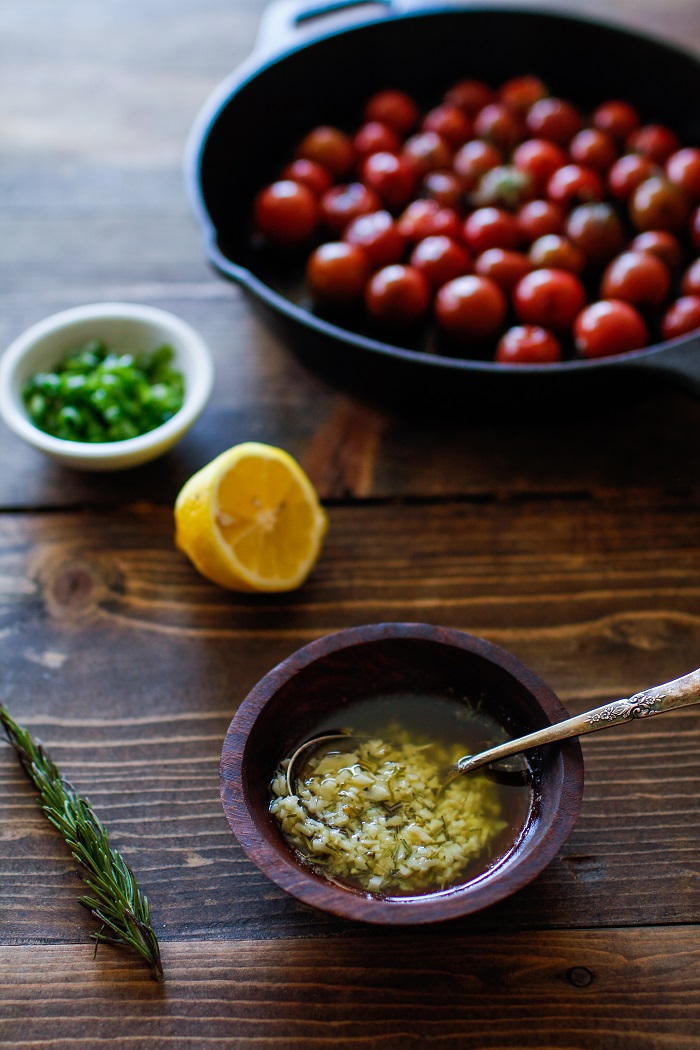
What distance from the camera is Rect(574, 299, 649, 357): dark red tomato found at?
1.12m

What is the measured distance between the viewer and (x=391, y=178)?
1.34m

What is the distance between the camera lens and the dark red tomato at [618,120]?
141 cm

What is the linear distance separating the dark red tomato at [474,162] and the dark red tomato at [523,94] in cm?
11

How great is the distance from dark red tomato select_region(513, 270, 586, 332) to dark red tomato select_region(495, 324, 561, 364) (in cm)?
3

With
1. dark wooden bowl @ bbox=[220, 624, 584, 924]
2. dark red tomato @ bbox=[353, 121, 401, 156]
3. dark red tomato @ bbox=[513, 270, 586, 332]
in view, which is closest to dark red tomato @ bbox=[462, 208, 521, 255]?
dark red tomato @ bbox=[513, 270, 586, 332]

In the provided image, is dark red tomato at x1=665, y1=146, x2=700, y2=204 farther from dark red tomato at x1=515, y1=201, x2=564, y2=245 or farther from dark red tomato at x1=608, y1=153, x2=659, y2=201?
dark red tomato at x1=515, y1=201, x2=564, y2=245

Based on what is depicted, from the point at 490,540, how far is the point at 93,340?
561 mm

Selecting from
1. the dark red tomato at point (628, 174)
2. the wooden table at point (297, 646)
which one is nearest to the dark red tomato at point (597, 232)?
the dark red tomato at point (628, 174)

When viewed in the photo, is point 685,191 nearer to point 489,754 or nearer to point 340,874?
point 489,754

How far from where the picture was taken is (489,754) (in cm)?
81

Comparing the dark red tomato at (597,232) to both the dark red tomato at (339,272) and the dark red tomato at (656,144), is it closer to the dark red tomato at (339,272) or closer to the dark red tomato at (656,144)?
the dark red tomato at (656,144)

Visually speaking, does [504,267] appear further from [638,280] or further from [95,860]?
[95,860]

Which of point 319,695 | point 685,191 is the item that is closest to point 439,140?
point 685,191

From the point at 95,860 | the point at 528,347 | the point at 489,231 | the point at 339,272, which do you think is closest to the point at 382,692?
the point at 95,860
